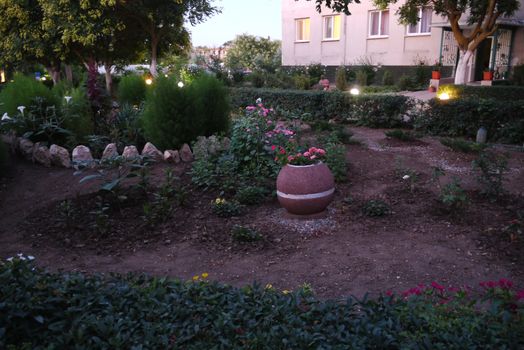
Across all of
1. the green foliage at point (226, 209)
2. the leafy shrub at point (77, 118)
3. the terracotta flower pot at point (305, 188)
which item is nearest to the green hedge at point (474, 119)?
the terracotta flower pot at point (305, 188)

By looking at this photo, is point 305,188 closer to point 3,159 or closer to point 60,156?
point 60,156

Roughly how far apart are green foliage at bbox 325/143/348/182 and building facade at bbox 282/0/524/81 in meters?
15.1

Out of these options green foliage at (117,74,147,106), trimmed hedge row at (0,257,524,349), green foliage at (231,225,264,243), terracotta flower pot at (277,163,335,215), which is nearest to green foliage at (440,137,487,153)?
terracotta flower pot at (277,163,335,215)

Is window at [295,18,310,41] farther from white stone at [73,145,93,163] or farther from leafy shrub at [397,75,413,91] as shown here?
white stone at [73,145,93,163]

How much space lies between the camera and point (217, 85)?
27.6 feet

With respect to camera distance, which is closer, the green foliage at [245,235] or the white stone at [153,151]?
the green foliage at [245,235]

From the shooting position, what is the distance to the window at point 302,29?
2673 cm

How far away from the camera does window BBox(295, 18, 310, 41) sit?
2673 centimetres

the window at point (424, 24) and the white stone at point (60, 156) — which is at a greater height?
the window at point (424, 24)

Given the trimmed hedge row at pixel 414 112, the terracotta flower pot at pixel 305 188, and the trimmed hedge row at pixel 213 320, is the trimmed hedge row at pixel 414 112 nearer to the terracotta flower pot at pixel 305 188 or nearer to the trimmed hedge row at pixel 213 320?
the terracotta flower pot at pixel 305 188

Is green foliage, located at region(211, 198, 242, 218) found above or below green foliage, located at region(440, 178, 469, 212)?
below

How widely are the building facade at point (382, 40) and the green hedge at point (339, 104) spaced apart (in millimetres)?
8904

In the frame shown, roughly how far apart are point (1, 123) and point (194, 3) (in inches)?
463

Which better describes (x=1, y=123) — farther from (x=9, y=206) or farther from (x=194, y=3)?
(x=194, y=3)
